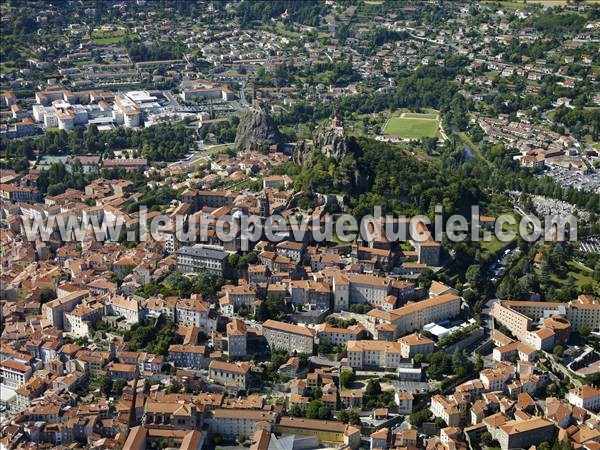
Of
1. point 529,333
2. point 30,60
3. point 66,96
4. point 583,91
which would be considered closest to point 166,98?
point 66,96

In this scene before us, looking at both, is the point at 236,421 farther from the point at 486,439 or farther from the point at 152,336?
the point at 486,439

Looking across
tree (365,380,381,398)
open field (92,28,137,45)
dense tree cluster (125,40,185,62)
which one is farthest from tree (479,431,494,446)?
open field (92,28,137,45)

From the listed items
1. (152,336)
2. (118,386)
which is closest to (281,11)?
(152,336)

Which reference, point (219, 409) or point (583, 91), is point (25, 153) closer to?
point (219, 409)

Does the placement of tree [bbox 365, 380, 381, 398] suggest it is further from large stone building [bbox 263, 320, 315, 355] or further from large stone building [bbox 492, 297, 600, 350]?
large stone building [bbox 492, 297, 600, 350]

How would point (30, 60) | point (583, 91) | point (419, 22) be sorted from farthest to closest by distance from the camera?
1. point (419, 22)
2. point (30, 60)
3. point (583, 91)

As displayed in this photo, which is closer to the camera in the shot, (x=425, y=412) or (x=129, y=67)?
(x=425, y=412)
